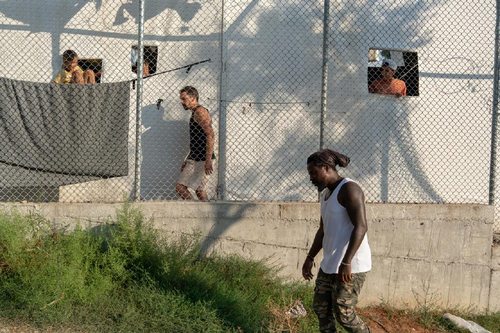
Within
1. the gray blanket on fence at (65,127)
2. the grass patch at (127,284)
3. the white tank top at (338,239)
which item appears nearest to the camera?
the white tank top at (338,239)

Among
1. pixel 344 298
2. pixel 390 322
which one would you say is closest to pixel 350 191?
pixel 344 298

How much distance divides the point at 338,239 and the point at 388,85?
364 cm

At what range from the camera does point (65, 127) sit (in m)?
6.20

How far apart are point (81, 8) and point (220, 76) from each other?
2.01 m

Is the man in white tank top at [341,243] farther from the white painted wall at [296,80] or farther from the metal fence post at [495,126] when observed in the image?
the metal fence post at [495,126]

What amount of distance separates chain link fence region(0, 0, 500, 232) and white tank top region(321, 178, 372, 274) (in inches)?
110

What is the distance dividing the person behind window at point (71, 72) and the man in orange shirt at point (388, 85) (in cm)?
370

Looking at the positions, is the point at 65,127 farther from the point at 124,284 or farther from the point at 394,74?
the point at 394,74

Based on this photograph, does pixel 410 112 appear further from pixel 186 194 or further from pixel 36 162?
pixel 36 162

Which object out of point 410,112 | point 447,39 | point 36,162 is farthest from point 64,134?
point 447,39

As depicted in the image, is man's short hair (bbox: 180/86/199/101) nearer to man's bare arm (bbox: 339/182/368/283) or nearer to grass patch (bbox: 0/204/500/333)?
grass patch (bbox: 0/204/500/333)

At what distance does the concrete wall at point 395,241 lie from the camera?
20.3 ft

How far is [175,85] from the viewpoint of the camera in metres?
7.25

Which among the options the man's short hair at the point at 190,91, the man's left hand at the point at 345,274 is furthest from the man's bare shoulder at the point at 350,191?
the man's short hair at the point at 190,91
